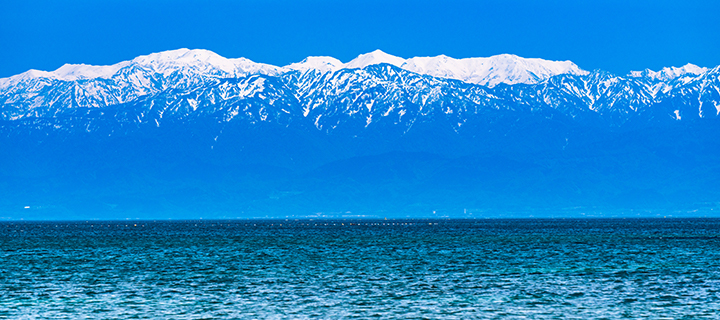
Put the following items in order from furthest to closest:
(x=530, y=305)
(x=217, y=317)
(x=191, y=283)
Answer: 1. (x=191, y=283)
2. (x=530, y=305)
3. (x=217, y=317)

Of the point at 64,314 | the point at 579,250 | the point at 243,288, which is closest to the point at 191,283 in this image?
the point at 243,288

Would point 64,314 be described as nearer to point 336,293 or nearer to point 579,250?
point 336,293

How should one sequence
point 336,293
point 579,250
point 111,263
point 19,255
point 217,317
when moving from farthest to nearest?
point 579,250, point 19,255, point 111,263, point 336,293, point 217,317

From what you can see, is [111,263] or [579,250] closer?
[111,263]

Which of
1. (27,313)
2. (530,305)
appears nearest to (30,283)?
(27,313)

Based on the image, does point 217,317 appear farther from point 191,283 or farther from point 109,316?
point 191,283

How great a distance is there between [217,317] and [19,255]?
74008mm

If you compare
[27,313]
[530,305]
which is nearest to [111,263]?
[27,313]

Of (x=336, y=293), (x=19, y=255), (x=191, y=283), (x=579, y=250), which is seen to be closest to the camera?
(x=336, y=293)

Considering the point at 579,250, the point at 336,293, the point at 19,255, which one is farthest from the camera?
the point at 579,250

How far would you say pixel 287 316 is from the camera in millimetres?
61781

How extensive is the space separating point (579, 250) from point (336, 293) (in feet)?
225

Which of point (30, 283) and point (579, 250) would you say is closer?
point (30, 283)

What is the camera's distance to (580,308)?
212 ft
